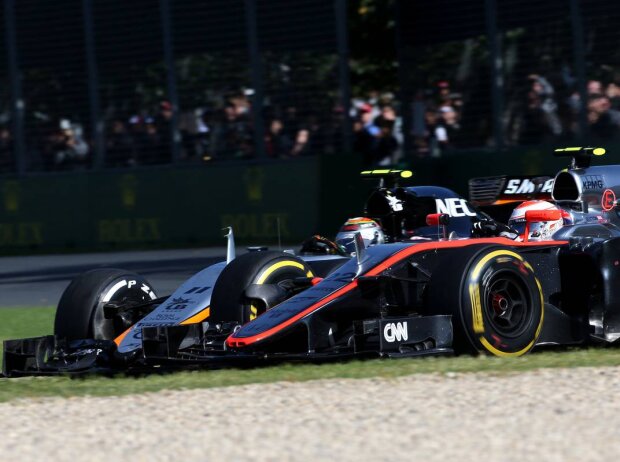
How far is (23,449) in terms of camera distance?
236 inches

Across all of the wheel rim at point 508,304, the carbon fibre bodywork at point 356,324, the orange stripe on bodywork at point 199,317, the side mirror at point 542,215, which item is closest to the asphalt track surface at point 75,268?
the orange stripe on bodywork at point 199,317

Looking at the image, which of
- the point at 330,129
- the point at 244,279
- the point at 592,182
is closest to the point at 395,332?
the point at 244,279

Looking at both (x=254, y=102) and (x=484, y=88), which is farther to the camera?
(x=254, y=102)

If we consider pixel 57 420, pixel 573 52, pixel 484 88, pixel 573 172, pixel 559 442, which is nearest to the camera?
pixel 559 442

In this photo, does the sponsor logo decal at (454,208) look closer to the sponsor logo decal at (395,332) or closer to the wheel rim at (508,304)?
the wheel rim at (508,304)

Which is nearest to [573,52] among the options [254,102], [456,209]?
[254,102]

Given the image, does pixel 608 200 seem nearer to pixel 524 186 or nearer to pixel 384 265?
pixel 524 186

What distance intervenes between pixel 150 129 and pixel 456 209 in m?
12.4

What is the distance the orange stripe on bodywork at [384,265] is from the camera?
26.5ft

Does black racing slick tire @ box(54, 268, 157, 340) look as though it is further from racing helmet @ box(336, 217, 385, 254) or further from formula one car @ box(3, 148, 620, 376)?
racing helmet @ box(336, 217, 385, 254)

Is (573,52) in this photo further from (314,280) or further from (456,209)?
(314,280)

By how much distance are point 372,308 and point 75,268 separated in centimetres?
1105

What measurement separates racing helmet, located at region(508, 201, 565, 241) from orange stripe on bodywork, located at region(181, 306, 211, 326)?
2.16 metres

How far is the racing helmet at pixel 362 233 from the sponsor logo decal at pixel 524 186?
99 centimetres
